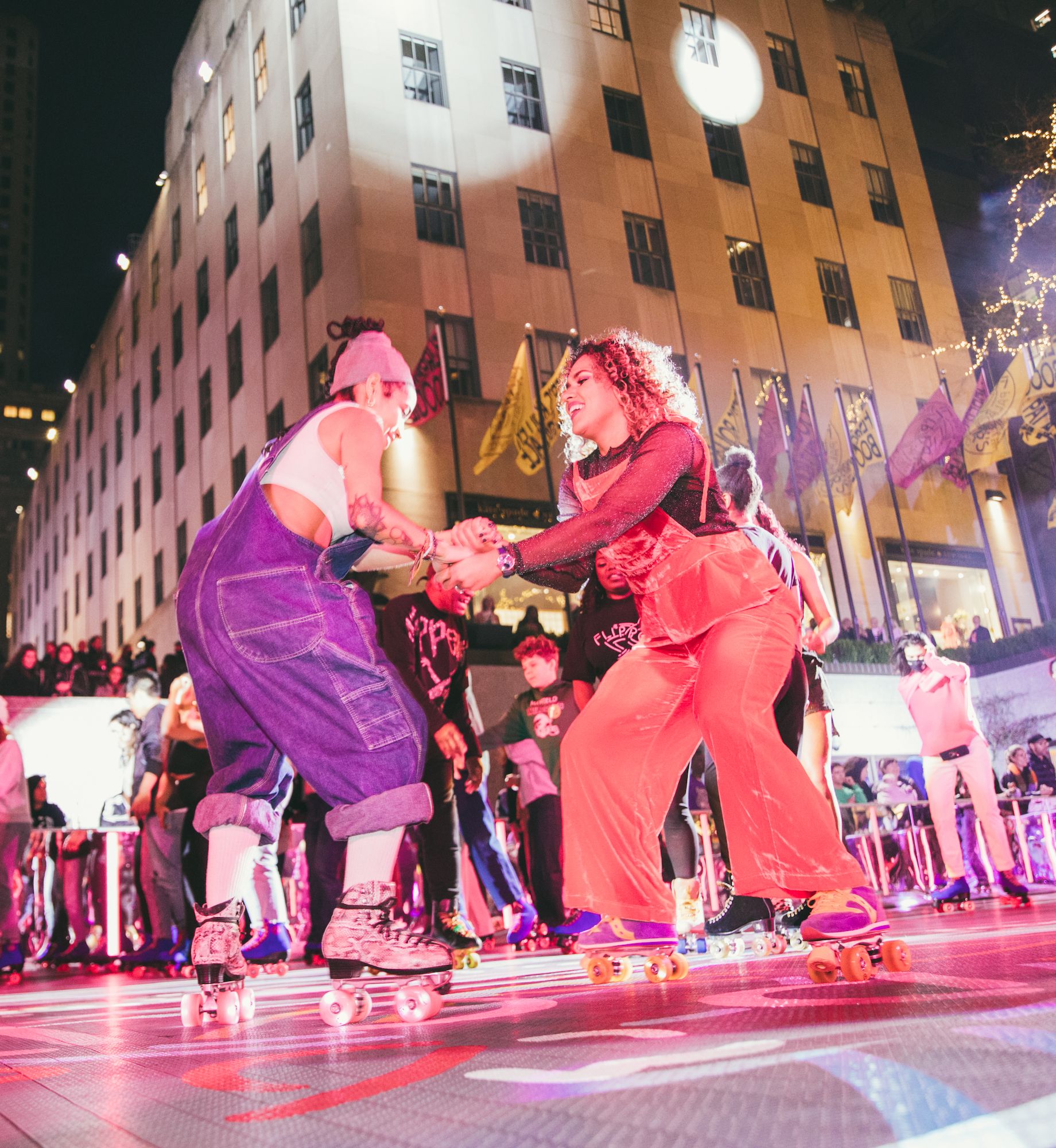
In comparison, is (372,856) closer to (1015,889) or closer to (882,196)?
(1015,889)

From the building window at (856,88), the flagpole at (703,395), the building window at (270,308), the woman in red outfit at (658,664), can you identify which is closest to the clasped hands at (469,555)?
the woman in red outfit at (658,664)

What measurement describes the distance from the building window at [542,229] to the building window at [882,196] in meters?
11.3

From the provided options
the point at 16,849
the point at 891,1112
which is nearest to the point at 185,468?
the point at 16,849

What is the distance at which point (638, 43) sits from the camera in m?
26.2

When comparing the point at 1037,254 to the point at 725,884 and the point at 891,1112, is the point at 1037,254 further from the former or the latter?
the point at 891,1112

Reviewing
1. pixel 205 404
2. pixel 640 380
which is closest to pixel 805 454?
pixel 205 404

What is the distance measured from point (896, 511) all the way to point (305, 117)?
1627 centimetres

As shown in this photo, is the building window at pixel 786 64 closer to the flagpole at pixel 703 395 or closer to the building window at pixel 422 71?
the flagpole at pixel 703 395

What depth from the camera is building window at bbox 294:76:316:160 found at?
22297 mm

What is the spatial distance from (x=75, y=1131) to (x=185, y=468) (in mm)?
29099

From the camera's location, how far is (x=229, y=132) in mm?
27484

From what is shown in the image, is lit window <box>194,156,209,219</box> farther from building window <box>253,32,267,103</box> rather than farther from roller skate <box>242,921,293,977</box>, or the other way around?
roller skate <box>242,921,293,977</box>

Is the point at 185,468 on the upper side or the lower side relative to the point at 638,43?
lower

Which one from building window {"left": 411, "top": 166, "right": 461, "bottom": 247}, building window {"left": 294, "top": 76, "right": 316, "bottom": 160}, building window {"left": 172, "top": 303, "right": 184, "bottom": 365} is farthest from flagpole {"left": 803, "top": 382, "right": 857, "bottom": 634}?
building window {"left": 172, "top": 303, "right": 184, "bottom": 365}
